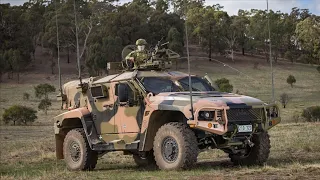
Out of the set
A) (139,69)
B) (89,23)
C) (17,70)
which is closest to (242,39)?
(89,23)

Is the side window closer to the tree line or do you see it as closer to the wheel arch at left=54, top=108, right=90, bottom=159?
the wheel arch at left=54, top=108, right=90, bottom=159

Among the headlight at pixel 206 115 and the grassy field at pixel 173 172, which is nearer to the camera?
the grassy field at pixel 173 172

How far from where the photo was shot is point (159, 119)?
41.3 ft

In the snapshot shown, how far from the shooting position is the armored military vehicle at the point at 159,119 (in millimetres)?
11430

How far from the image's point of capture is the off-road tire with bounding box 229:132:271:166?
12695 millimetres

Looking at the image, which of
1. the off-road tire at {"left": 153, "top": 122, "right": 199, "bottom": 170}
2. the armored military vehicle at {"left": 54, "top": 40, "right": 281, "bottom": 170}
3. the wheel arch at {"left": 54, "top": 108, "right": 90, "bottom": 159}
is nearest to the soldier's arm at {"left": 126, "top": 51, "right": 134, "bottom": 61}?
the armored military vehicle at {"left": 54, "top": 40, "right": 281, "bottom": 170}

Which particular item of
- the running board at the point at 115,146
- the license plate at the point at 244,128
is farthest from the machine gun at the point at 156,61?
the license plate at the point at 244,128

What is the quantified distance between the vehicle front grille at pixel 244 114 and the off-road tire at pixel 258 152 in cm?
83

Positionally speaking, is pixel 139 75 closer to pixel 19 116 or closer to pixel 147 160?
pixel 147 160

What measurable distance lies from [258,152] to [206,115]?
208cm

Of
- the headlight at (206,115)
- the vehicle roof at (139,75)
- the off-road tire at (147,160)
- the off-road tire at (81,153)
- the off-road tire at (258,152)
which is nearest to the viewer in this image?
the headlight at (206,115)

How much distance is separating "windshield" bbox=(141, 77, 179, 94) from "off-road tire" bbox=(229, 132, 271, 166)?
6.85ft

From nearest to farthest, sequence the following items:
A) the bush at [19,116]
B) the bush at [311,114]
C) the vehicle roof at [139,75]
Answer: the vehicle roof at [139,75], the bush at [311,114], the bush at [19,116]

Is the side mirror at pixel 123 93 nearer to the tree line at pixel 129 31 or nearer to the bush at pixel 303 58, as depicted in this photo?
the tree line at pixel 129 31
